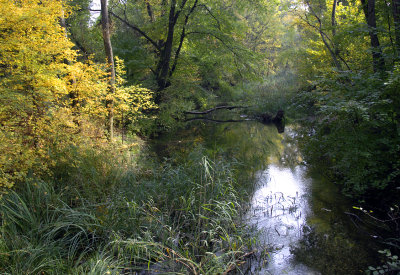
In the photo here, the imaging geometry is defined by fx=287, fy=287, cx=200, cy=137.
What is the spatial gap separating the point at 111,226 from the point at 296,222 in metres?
3.04

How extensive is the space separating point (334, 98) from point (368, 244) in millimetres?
2761

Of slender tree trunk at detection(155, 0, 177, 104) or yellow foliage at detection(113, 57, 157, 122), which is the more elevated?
slender tree trunk at detection(155, 0, 177, 104)

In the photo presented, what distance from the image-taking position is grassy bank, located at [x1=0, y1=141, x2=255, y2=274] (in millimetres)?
3029

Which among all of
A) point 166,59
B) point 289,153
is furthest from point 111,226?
point 166,59

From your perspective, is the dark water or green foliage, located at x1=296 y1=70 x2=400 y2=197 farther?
green foliage, located at x1=296 y1=70 x2=400 y2=197

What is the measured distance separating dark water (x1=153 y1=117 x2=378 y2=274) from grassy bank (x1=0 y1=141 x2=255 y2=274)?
1.71 feet

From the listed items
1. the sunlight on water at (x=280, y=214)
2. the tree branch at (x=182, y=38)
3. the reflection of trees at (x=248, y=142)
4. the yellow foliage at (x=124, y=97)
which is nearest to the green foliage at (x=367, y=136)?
the sunlight on water at (x=280, y=214)

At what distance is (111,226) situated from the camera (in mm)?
3598

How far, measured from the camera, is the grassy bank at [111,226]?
303 centimetres

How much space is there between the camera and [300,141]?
10.5 meters

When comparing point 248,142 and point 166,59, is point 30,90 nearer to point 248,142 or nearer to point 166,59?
Answer: point 166,59

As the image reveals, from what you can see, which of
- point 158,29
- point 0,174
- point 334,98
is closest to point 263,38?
point 158,29

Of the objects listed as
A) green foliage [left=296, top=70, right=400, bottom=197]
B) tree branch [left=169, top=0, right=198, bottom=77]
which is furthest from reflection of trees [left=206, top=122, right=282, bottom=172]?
tree branch [left=169, top=0, right=198, bottom=77]

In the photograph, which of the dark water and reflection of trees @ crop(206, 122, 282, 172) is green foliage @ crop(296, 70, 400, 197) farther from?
reflection of trees @ crop(206, 122, 282, 172)
